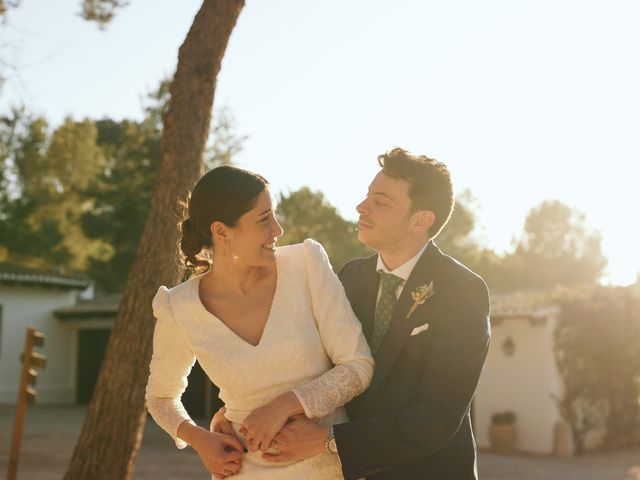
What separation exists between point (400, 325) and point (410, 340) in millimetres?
55

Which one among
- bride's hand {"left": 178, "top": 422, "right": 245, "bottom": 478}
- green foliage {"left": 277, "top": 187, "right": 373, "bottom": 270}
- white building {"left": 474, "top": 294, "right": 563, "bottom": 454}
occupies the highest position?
green foliage {"left": 277, "top": 187, "right": 373, "bottom": 270}

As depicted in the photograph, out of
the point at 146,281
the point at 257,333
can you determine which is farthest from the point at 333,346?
the point at 146,281

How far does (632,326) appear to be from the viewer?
17656 millimetres

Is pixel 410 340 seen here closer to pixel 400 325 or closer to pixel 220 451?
pixel 400 325

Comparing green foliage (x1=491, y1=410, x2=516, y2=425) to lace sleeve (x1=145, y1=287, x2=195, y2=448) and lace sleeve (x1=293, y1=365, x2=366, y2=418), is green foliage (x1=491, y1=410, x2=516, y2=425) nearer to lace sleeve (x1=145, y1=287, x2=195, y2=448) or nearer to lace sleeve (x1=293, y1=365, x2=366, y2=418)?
lace sleeve (x1=145, y1=287, x2=195, y2=448)

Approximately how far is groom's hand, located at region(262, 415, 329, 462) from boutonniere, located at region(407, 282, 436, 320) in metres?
0.43

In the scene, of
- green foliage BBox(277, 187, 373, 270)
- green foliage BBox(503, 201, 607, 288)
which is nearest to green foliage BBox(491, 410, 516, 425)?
green foliage BBox(277, 187, 373, 270)

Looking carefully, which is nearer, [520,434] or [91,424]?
[91,424]

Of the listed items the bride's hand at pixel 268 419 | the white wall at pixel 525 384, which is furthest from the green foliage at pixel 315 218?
the bride's hand at pixel 268 419

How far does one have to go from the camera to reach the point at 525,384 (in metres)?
17.2

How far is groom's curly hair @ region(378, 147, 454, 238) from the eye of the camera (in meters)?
2.85

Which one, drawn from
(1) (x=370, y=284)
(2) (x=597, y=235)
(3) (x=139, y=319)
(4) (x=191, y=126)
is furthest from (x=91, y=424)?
(2) (x=597, y=235)

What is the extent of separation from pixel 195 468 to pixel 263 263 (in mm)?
12141

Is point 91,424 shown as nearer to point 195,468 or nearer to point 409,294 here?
point 409,294
